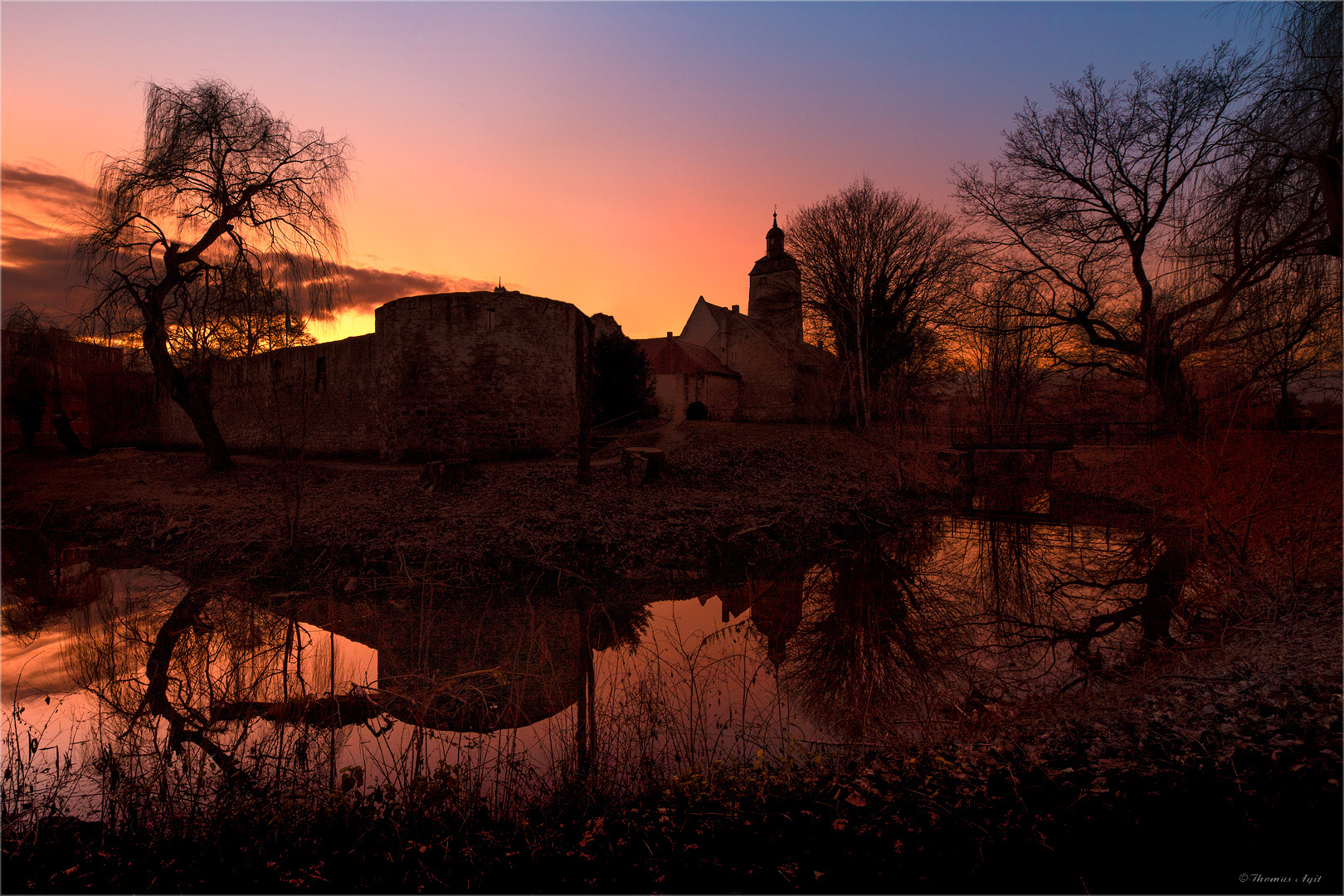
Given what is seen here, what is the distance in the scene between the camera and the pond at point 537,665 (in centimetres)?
393

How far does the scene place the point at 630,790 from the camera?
11.4 feet

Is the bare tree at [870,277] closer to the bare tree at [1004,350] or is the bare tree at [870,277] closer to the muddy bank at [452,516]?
the bare tree at [1004,350]

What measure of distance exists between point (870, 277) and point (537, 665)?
2317cm

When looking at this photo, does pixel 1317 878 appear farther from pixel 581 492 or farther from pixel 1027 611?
pixel 581 492

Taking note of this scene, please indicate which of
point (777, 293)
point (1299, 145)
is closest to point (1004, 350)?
point (1299, 145)

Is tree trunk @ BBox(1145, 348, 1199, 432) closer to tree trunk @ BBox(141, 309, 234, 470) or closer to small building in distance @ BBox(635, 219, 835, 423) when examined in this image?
small building in distance @ BBox(635, 219, 835, 423)

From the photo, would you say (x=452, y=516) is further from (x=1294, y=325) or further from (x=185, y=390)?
(x=1294, y=325)

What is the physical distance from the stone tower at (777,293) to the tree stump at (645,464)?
50.6 ft

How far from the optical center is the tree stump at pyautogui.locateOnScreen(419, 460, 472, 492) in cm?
1184

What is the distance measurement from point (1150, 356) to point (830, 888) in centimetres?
948

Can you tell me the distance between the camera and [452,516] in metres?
10.1

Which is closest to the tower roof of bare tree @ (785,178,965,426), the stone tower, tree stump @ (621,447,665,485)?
the stone tower

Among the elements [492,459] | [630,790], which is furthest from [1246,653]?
[492,459]

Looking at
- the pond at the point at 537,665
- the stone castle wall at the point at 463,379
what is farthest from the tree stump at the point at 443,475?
the pond at the point at 537,665
